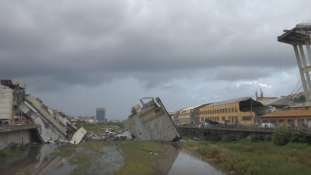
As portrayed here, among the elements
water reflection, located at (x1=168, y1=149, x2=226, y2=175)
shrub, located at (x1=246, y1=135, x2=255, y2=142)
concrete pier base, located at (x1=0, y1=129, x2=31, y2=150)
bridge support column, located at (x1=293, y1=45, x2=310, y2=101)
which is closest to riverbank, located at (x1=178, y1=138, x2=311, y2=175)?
water reflection, located at (x1=168, y1=149, x2=226, y2=175)

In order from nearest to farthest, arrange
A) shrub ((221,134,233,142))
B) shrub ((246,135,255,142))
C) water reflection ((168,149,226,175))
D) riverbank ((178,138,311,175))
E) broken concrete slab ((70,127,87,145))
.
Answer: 1. riverbank ((178,138,311,175))
2. water reflection ((168,149,226,175))
3. shrub ((246,135,255,142))
4. shrub ((221,134,233,142))
5. broken concrete slab ((70,127,87,145))

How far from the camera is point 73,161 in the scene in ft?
82.8

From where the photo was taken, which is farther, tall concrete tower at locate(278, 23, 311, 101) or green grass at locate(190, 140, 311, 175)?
tall concrete tower at locate(278, 23, 311, 101)

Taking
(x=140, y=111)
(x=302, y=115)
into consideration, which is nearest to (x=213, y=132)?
(x=140, y=111)

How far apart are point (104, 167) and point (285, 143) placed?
20581 millimetres

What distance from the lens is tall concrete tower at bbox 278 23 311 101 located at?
42.8 meters

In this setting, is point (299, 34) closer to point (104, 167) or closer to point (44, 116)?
point (104, 167)

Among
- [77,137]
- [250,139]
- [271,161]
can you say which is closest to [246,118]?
[250,139]

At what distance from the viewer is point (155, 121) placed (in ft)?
151

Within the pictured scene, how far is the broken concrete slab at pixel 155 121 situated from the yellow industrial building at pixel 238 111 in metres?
13.3

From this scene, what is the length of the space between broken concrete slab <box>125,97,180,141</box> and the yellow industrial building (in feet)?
43.6

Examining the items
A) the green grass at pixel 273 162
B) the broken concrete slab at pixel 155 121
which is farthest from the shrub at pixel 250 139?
the broken concrete slab at pixel 155 121

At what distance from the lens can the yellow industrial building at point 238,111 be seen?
46.3 m

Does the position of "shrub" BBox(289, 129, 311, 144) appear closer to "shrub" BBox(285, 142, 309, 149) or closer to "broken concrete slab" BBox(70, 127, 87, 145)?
"shrub" BBox(285, 142, 309, 149)
